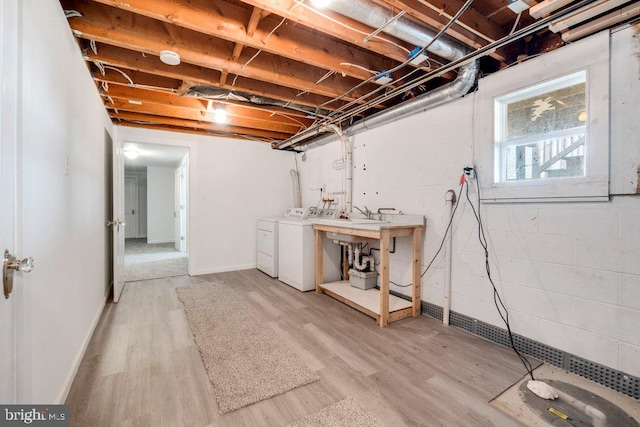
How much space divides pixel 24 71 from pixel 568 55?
2970 mm

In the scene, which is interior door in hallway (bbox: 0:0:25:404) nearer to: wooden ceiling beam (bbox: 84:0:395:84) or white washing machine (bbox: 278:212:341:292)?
wooden ceiling beam (bbox: 84:0:395:84)

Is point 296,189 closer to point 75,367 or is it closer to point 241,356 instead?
point 241,356

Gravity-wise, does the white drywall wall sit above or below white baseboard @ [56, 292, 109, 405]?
above

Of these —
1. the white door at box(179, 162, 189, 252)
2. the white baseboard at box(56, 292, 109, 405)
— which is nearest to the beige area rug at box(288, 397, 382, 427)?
the white baseboard at box(56, 292, 109, 405)

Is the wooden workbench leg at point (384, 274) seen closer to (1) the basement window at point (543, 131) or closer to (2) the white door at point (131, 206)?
(1) the basement window at point (543, 131)

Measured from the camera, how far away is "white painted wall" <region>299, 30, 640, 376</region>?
1.60 metres

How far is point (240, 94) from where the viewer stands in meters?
2.91

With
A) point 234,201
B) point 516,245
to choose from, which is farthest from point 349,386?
point 234,201

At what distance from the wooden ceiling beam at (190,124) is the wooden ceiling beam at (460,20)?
3.08 meters

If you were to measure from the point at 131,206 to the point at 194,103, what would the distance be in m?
7.08

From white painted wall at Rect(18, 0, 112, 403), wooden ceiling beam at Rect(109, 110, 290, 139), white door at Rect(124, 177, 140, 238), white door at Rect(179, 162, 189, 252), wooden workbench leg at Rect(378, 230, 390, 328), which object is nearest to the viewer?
white painted wall at Rect(18, 0, 112, 403)

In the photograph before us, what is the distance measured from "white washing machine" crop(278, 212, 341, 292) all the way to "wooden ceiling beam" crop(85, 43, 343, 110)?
151 centimetres

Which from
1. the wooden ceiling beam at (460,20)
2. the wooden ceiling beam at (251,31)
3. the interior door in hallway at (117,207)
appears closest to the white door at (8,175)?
the wooden ceiling beam at (251,31)

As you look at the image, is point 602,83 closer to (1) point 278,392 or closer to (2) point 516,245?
(2) point 516,245
